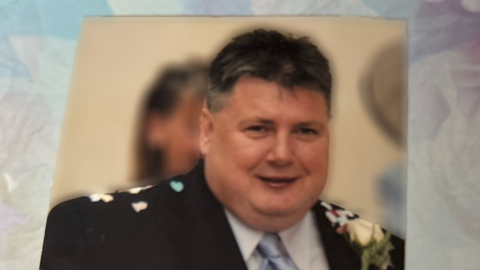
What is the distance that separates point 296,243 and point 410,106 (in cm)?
22

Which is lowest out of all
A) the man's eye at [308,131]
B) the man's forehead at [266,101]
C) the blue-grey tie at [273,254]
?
the blue-grey tie at [273,254]

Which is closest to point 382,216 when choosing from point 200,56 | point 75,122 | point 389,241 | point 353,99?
point 389,241

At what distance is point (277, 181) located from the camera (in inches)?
22.6

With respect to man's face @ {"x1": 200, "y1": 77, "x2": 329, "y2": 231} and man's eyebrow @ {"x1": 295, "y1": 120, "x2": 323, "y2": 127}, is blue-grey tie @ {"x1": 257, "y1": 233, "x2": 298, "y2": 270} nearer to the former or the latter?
man's face @ {"x1": 200, "y1": 77, "x2": 329, "y2": 231}

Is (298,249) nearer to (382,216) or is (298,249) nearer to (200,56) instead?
(382,216)

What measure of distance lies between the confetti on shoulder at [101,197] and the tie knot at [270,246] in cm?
19

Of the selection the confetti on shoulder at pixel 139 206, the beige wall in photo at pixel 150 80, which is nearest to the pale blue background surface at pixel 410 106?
the beige wall in photo at pixel 150 80

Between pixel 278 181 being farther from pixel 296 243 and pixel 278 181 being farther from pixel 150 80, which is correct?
pixel 150 80

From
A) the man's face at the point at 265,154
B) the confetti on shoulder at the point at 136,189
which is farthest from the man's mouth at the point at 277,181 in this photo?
the confetti on shoulder at the point at 136,189

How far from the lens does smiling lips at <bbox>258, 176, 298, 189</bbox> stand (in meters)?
0.57

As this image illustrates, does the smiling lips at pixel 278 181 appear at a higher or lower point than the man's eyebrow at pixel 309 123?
lower

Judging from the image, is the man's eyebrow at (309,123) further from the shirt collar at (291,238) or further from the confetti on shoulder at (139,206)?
the confetti on shoulder at (139,206)

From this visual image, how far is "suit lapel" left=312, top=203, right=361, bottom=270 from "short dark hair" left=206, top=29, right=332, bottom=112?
0.13 metres

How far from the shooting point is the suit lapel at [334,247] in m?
0.57
